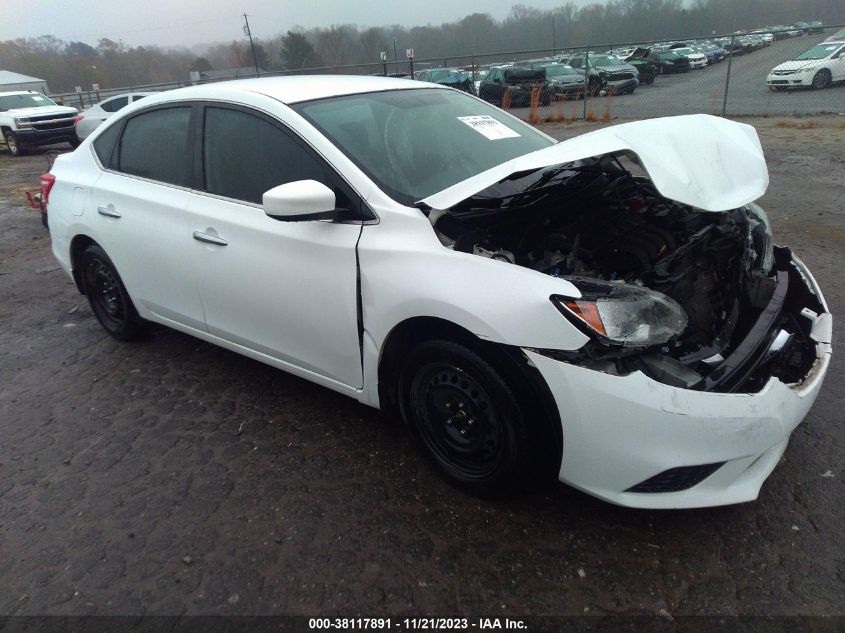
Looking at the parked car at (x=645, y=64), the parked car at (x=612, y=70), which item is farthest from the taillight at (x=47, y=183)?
the parked car at (x=645, y=64)

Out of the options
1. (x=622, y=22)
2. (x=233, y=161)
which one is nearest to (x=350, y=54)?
(x=622, y=22)

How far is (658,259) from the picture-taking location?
8.59 ft

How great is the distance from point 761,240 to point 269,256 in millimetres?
2415

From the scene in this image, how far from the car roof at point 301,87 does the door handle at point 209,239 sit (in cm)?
78

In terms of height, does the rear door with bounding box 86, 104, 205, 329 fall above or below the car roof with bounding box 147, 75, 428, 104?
below

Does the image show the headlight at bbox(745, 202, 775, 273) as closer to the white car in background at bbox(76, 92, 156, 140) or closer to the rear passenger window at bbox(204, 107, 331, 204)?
the rear passenger window at bbox(204, 107, 331, 204)

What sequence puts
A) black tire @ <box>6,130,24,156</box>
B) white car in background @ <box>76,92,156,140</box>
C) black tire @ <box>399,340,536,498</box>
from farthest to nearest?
black tire @ <box>6,130,24,156</box> < white car in background @ <box>76,92,156,140</box> < black tire @ <box>399,340,536,498</box>

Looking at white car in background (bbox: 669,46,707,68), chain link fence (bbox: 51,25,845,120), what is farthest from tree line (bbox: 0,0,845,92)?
chain link fence (bbox: 51,25,845,120)

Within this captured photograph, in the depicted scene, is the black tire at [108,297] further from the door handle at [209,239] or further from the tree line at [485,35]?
the tree line at [485,35]

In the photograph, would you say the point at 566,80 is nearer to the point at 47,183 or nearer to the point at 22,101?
the point at 22,101

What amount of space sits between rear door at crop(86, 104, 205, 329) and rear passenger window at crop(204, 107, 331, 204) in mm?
207

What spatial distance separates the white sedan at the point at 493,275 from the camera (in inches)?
81.8

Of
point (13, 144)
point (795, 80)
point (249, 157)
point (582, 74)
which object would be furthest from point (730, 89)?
point (13, 144)

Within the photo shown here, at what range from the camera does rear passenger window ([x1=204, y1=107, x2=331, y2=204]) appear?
287 centimetres
